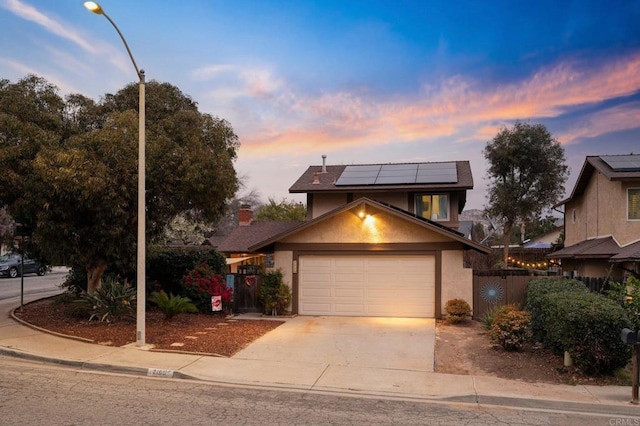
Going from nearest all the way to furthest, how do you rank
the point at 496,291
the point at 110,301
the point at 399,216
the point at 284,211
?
the point at 110,301 < the point at 496,291 < the point at 399,216 < the point at 284,211

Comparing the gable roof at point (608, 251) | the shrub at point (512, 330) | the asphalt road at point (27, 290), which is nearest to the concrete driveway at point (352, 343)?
the shrub at point (512, 330)

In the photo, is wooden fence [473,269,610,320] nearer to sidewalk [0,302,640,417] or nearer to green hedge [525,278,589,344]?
green hedge [525,278,589,344]

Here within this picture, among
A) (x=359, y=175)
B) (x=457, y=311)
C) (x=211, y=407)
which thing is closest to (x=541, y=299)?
(x=457, y=311)

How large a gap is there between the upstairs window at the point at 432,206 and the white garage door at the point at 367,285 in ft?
29.3

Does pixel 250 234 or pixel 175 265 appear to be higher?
pixel 250 234

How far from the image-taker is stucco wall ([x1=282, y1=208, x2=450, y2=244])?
55.7ft

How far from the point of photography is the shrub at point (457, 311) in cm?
1555

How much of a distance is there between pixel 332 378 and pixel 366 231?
8.72 meters

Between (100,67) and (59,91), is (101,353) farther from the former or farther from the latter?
(100,67)

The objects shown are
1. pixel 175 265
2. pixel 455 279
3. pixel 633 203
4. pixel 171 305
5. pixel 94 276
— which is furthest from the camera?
pixel 633 203

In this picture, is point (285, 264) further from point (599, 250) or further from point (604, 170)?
point (604, 170)

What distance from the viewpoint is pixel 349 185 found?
26.1m

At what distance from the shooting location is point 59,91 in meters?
15.1

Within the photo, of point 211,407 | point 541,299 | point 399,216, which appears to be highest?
point 399,216
